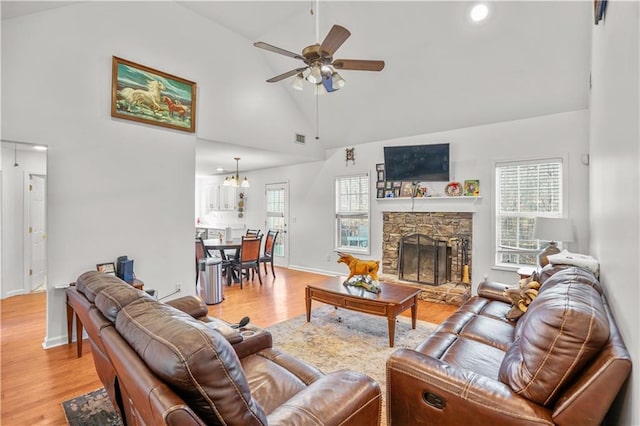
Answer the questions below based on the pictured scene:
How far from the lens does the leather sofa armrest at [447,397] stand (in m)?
1.25

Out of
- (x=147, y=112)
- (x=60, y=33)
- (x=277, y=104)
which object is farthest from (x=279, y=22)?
(x=60, y=33)

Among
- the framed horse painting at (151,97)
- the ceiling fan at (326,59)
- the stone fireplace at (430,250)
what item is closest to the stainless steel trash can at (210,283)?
the framed horse painting at (151,97)

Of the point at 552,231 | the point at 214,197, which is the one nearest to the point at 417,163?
the point at 552,231

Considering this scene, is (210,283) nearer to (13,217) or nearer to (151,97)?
(151,97)

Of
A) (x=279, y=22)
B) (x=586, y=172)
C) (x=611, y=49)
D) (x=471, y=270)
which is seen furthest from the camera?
(x=471, y=270)

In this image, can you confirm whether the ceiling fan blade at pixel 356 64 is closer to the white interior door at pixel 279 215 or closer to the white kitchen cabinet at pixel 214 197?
the white interior door at pixel 279 215

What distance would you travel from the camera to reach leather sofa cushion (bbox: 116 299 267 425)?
866 millimetres

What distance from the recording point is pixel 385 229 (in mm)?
5637

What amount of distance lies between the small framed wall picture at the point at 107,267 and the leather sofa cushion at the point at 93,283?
1711 millimetres

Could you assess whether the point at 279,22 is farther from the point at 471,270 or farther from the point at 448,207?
the point at 471,270

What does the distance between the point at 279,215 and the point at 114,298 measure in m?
6.16

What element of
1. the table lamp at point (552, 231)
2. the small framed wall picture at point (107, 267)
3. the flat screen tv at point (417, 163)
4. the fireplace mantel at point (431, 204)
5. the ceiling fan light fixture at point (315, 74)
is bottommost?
the small framed wall picture at point (107, 267)

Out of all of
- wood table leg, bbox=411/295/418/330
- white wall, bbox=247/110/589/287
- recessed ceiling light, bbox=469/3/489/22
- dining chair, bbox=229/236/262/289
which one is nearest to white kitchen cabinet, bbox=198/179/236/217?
white wall, bbox=247/110/589/287

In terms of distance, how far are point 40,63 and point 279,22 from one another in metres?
2.88
